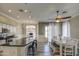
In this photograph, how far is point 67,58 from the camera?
7.34 feet

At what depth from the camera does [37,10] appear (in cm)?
238

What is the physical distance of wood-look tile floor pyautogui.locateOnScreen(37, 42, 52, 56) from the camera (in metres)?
2.40

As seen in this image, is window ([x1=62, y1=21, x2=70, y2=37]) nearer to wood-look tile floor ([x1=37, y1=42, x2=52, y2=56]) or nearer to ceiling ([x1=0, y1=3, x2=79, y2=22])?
ceiling ([x1=0, y1=3, x2=79, y2=22])

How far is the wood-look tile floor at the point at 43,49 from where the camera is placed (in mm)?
2403

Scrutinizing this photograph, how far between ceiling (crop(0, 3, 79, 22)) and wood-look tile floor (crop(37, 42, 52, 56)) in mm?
537

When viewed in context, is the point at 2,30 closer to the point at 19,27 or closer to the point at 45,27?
the point at 19,27

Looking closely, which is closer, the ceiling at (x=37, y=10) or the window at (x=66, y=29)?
the ceiling at (x=37, y=10)

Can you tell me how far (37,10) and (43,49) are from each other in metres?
0.85

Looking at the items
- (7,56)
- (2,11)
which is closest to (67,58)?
(7,56)

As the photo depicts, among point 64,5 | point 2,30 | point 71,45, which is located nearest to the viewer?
point 64,5

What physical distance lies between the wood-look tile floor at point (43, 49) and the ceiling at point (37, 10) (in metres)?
0.54

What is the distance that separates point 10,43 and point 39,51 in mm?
627

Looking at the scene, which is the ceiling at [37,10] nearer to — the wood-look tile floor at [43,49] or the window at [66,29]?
the window at [66,29]

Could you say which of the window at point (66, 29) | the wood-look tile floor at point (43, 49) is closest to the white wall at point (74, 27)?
the window at point (66, 29)
